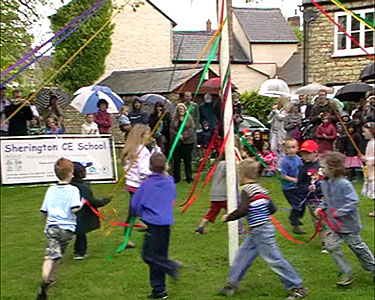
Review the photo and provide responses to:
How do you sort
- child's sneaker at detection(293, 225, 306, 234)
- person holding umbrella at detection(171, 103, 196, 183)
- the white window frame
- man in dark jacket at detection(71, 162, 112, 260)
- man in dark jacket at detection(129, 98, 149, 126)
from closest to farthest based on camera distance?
1. man in dark jacket at detection(71, 162, 112, 260)
2. child's sneaker at detection(293, 225, 306, 234)
3. person holding umbrella at detection(171, 103, 196, 183)
4. man in dark jacket at detection(129, 98, 149, 126)
5. the white window frame

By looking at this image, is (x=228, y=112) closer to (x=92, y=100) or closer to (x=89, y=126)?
(x=89, y=126)

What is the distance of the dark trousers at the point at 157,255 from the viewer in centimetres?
534

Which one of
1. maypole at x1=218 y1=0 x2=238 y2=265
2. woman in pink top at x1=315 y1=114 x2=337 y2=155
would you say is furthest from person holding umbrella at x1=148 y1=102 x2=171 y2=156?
maypole at x1=218 y1=0 x2=238 y2=265

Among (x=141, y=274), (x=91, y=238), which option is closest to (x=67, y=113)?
(x=91, y=238)

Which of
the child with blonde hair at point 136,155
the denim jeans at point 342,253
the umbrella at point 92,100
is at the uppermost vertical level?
the umbrella at point 92,100

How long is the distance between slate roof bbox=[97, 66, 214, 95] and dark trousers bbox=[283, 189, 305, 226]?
1121 centimetres

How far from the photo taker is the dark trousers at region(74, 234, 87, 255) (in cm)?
658

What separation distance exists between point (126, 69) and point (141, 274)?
19888 millimetres

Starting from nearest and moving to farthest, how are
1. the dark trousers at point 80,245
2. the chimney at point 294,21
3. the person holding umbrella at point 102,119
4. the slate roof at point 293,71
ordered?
the dark trousers at point 80,245 < the person holding umbrella at point 102,119 < the slate roof at point 293,71 < the chimney at point 294,21

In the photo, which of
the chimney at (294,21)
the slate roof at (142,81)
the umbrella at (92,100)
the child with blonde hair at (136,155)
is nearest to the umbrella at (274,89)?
the umbrella at (92,100)

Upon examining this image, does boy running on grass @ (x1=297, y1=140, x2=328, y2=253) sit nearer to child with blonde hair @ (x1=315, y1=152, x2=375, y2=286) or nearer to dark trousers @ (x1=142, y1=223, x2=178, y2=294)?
child with blonde hair @ (x1=315, y1=152, x2=375, y2=286)

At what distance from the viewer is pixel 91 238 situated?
24.0ft

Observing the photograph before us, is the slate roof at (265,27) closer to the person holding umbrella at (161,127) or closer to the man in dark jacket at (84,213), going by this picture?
the person holding umbrella at (161,127)

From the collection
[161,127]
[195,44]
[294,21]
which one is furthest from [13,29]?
[294,21]
